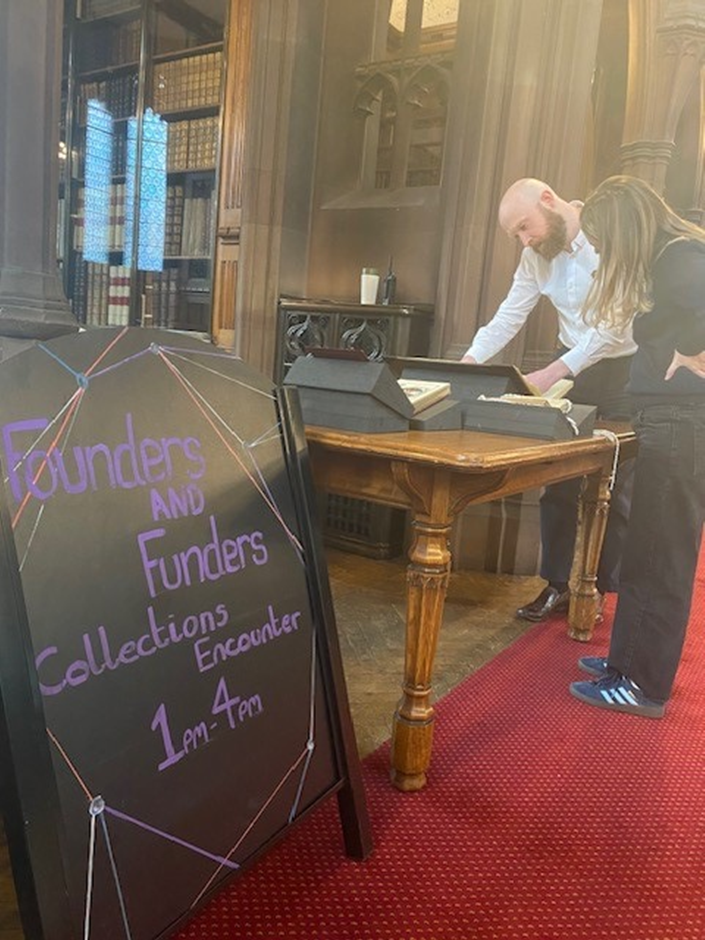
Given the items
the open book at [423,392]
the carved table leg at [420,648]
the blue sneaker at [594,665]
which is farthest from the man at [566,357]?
the carved table leg at [420,648]

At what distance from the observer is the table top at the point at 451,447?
1332 mm

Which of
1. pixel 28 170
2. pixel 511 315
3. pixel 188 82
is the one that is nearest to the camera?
pixel 28 170

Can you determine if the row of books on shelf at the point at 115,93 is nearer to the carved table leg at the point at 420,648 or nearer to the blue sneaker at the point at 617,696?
the carved table leg at the point at 420,648

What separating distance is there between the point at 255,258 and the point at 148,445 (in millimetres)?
2599

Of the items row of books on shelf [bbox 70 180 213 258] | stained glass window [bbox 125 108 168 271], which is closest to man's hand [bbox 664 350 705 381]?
row of books on shelf [bbox 70 180 213 258]

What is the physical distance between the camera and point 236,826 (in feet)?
3.60

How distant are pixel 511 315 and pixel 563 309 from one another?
0.70ft

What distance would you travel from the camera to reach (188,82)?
393 cm

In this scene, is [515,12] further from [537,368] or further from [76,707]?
[76,707]

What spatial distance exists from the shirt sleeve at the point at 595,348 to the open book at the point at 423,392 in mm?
1022

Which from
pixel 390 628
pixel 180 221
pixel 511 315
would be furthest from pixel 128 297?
pixel 390 628

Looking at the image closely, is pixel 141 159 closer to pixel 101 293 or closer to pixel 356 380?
pixel 101 293

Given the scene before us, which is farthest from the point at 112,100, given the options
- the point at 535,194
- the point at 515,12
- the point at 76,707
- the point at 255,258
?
the point at 76,707

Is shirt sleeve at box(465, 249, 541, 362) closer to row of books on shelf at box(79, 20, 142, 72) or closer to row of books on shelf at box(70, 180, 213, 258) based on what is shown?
row of books on shelf at box(70, 180, 213, 258)
